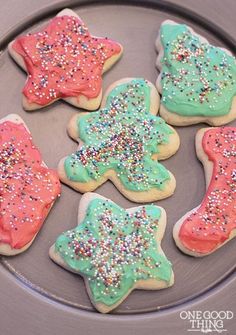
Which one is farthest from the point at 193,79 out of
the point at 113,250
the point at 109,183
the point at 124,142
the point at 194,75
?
the point at 113,250

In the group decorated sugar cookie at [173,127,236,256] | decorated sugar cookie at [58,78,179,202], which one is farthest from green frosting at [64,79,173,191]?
decorated sugar cookie at [173,127,236,256]

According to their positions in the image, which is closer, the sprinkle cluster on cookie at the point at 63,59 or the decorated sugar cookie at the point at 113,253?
the decorated sugar cookie at the point at 113,253

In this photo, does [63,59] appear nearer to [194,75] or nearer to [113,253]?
[194,75]

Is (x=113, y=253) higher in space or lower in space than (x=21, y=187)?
lower

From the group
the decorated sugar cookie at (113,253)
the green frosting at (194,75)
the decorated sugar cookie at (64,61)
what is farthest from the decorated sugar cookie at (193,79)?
the decorated sugar cookie at (113,253)

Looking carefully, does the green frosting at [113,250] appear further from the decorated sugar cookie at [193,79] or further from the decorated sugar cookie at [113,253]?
the decorated sugar cookie at [193,79]

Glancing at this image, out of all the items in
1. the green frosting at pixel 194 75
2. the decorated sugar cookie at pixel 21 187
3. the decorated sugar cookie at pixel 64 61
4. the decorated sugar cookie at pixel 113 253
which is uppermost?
the decorated sugar cookie at pixel 64 61

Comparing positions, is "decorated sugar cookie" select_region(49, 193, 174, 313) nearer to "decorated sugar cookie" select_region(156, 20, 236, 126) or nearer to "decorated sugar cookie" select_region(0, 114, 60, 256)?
"decorated sugar cookie" select_region(0, 114, 60, 256)
